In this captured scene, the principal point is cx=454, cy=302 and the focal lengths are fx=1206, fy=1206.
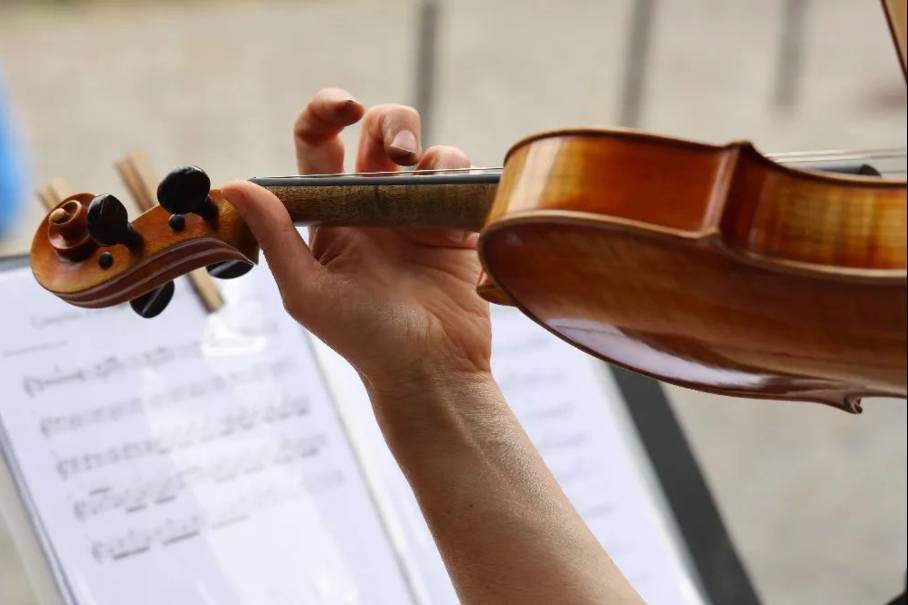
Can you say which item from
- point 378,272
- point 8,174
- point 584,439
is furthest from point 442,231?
point 8,174

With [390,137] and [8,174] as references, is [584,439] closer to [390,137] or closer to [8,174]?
[390,137]

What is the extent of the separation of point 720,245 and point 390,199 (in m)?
0.23

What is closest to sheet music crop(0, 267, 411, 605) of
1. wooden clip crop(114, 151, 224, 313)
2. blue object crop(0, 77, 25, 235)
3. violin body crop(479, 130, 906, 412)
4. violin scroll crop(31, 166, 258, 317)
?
wooden clip crop(114, 151, 224, 313)

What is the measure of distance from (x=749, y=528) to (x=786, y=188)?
1.48 m

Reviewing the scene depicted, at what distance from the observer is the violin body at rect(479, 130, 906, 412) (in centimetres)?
67

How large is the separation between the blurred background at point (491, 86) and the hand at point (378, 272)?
1389mm

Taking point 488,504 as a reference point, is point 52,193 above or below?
above

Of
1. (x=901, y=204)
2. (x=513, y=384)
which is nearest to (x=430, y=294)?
(x=513, y=384)

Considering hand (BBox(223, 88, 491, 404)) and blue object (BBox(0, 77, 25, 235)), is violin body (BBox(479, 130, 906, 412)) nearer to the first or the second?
hand (BBox(223, 88, 491, 404))

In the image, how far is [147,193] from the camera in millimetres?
1015

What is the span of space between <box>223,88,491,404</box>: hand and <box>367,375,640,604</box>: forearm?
0.02 metres

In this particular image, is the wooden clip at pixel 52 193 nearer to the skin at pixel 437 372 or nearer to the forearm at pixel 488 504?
the skin at pixel 437 372

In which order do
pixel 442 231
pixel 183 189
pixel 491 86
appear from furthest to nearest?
pixel 491 86
pixel 442 231
pixel 183 189

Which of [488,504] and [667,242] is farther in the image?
[488,504]
